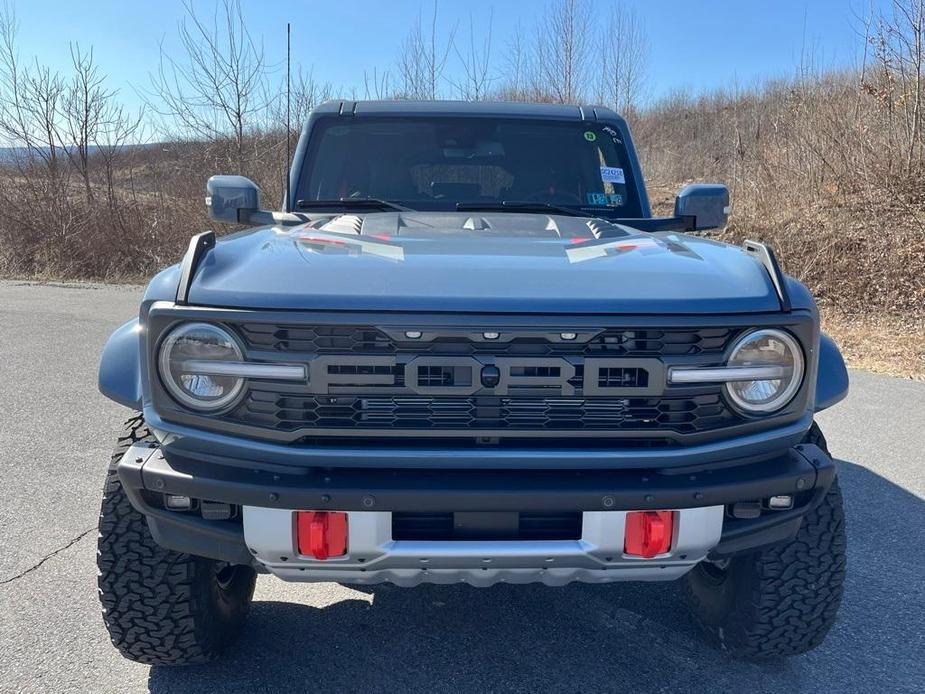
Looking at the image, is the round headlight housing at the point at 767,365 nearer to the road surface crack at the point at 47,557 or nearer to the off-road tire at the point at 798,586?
the off-road tire at the point at 798,586

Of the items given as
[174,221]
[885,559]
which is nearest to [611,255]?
[885,559]

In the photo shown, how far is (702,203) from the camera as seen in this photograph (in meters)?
3.20

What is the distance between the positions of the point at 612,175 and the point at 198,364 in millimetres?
2219

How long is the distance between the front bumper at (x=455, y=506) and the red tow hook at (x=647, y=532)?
1.0 inches

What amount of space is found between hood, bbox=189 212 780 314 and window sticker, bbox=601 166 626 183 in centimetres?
111

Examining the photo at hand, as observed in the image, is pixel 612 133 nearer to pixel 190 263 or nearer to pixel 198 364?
pixel 190 263

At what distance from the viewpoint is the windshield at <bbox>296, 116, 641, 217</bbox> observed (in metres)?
3.33

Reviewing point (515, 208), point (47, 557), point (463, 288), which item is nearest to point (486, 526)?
point (463, 288)

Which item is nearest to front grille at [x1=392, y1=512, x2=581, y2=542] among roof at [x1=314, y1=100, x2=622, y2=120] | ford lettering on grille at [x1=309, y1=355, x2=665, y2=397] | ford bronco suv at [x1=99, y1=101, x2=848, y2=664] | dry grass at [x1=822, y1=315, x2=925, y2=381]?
ford bronco suv at [x1=99, y1=101, x2=848, y2=664]

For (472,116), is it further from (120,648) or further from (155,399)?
(120,648)

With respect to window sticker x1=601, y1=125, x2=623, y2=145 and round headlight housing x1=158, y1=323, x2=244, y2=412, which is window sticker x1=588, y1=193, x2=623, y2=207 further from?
round headlight housing x1=158, y1=323, x2=244, y2=412

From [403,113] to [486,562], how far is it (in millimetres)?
2285

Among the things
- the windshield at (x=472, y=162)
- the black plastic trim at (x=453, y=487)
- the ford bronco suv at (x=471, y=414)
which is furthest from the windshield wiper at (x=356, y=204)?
the black plastic trim at (x=453, y=487)

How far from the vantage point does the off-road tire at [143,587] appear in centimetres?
215
